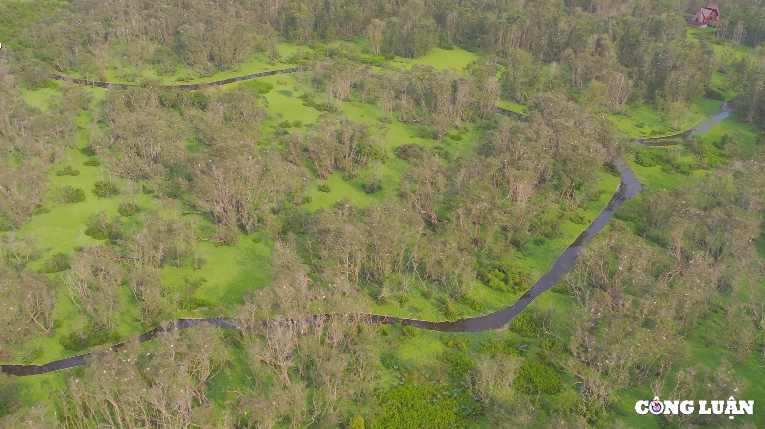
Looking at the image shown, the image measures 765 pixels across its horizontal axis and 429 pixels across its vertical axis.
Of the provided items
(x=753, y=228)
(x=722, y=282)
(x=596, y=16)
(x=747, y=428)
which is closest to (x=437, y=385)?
(x=747, y=428)

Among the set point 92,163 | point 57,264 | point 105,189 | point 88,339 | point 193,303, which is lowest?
point 88,339

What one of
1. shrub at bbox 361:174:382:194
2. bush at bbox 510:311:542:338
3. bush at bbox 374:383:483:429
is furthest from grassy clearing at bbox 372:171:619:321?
shrub at bbox 361:174:382:194

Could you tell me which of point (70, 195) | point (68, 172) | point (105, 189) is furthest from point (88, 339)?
point (68, 172)

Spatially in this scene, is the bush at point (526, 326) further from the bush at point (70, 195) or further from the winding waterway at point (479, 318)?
the bush at point (70, 195)

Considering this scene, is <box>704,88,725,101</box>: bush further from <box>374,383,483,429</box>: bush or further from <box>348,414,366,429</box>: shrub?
<box>348,414,366,429</box>: shrub

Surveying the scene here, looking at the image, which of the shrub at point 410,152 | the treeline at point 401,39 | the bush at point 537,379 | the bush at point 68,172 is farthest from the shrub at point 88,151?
the bush at point 537,379

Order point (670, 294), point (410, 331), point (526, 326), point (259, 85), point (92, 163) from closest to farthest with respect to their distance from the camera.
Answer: point (670, 294) < point (410, 331) < point (526, 326) < point (92, 163) < point (259, 85)

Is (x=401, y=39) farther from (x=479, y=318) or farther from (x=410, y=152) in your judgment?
(x=479, y=318)
